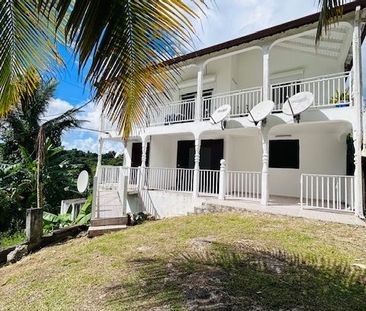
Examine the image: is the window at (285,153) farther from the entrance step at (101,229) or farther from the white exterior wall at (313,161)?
the entrance step at (101,229)

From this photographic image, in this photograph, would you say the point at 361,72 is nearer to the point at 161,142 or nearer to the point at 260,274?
the point at 260,274

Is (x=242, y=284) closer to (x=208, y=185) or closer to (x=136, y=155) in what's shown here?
(x=208, y=185)

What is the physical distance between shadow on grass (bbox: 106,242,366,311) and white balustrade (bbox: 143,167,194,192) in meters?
7.45

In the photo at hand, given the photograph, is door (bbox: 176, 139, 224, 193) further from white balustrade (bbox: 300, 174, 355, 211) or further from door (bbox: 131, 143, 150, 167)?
white balustrade (bbox: 300, 174, 355, 211)

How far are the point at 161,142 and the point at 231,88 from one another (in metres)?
5.14

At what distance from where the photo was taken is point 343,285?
4.30 metres

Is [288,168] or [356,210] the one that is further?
[288,168]

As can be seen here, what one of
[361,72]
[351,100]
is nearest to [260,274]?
[351,100]

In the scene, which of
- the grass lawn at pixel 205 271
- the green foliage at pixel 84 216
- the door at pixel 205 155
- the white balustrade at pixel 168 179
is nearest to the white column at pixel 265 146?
the grass lawn at pixel 205 271

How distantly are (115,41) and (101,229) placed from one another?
854cm

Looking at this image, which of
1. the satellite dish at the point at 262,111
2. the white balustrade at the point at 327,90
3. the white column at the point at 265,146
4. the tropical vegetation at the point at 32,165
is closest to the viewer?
the white balustrade at the point at 327,90

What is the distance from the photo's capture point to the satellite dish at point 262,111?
9625 mm

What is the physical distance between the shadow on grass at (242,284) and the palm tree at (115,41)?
257 cm

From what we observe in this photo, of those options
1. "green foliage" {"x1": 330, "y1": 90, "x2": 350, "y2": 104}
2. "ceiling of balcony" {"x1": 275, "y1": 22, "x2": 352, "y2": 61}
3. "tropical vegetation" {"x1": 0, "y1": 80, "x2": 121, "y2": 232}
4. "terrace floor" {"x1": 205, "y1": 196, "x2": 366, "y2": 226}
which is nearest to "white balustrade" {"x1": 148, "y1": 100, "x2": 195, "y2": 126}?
"terrace floor" {"x1": 205, "y1": 196, "x2": 366, "y2": 226}
